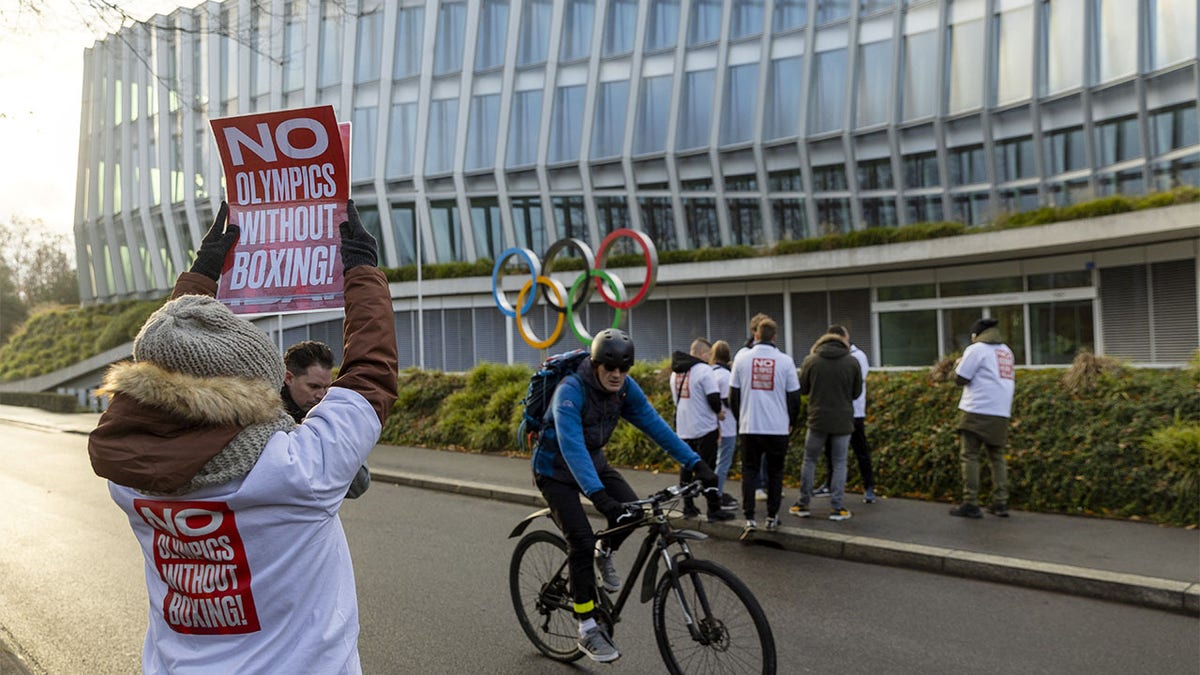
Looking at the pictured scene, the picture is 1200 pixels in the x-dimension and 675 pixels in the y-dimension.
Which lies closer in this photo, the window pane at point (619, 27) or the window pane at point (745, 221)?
the window pane at point (745, 221)

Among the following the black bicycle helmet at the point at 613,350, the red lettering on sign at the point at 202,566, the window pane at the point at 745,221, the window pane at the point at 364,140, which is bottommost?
the red lettering on sign at the point at 202,566

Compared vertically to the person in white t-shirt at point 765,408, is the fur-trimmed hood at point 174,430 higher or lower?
higher

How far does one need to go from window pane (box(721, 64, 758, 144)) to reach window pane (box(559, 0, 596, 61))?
5496 mm

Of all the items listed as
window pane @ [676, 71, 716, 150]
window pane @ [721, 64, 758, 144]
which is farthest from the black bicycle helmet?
window pane @ [676, 71, 716, 150]

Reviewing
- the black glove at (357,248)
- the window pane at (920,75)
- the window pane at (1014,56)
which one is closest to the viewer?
the black glove at (357,248)

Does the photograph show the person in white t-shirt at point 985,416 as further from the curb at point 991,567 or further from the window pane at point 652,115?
the window pane at point 652,115

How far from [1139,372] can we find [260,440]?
1016 cm

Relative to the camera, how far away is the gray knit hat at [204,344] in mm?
1946

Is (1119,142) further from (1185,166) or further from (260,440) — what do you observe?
(260,440)

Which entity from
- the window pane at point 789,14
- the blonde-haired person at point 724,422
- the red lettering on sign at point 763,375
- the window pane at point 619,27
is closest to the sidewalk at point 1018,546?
the blonde-haired person at point 724,422

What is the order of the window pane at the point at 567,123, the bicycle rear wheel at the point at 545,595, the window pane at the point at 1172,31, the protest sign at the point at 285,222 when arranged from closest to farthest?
the protest sign at the point at 285,222, the bicycle rear wheel at the point at 545,595, the window pane at the point at 1172,31, the window pane at the point at 567,123

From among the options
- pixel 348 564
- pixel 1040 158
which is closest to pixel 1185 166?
pixel 1040 158

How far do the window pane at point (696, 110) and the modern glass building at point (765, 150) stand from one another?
75mm

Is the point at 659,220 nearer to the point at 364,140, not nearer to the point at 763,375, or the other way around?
the point at 364,140
